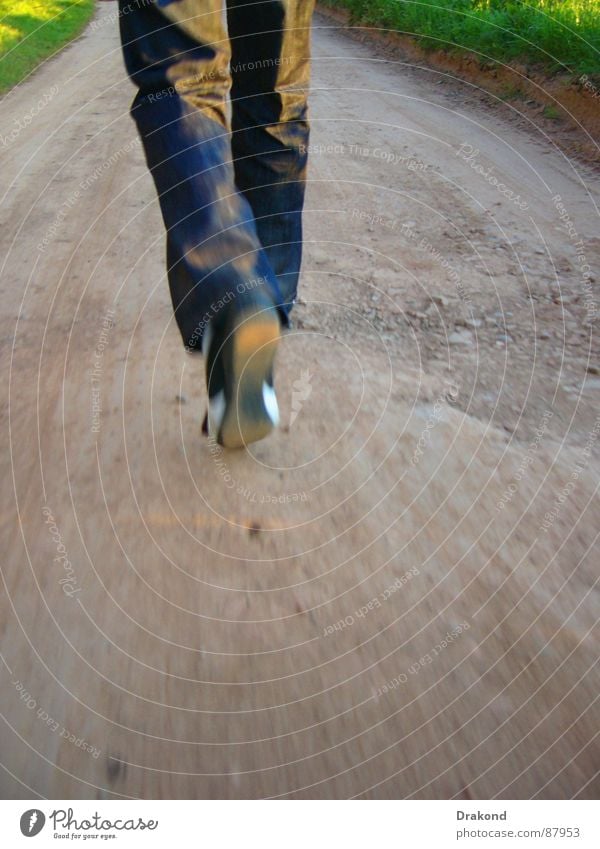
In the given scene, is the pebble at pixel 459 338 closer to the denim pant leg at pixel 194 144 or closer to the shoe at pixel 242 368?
the shoe at pixel 242 368

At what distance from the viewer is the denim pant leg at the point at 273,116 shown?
5.23ft

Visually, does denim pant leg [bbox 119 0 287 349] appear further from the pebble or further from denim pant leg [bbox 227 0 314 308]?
the pebble

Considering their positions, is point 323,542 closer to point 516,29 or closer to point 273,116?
point 273,116

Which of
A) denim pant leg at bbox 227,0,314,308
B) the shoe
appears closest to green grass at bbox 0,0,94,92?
denim pant leg at bbox 227,0,314,308

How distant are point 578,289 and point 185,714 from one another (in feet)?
7.10

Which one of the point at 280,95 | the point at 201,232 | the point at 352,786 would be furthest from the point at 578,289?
the point at 352,786

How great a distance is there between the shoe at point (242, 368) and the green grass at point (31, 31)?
7124 mm

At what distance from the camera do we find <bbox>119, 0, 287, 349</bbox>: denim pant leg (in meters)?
1.31

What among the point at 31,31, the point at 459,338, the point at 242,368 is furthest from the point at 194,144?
the point at 31,31

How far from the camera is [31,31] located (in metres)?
9.27

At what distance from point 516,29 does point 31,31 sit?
6.72 m

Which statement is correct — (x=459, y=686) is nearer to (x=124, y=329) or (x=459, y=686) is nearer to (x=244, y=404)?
(x=244, y=404)

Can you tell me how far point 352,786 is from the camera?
1042 mm

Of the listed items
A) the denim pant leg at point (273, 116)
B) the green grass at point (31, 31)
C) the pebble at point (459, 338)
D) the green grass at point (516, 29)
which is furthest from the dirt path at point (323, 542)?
the green grass at point (31, 31)
